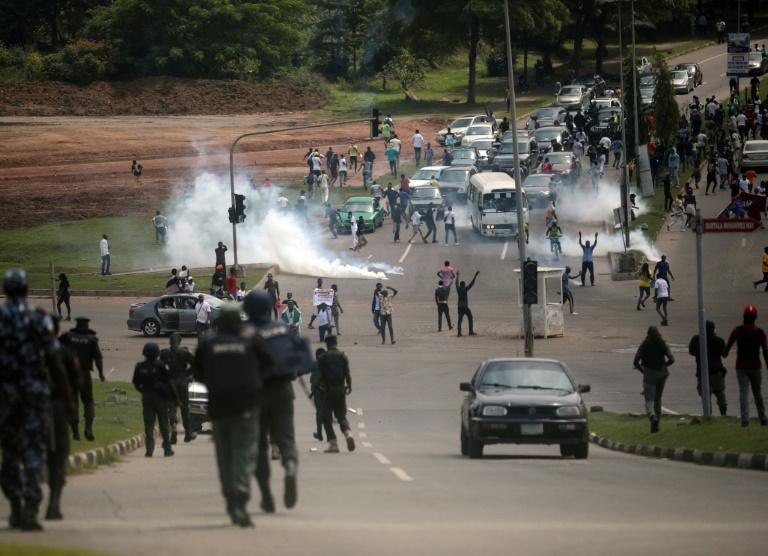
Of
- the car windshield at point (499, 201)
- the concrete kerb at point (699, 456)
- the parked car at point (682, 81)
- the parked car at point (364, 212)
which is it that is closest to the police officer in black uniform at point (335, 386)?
the concrete kerb at point (699, 456)

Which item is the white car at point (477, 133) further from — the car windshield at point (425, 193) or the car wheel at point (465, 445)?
the car wheel at point (465, 445)

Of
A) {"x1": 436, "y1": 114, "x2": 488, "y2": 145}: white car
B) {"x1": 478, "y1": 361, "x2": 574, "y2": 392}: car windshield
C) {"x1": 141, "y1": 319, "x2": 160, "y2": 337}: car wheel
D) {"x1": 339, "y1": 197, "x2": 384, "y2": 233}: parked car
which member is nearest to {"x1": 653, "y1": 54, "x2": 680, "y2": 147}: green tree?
{"x1": 436, "y1": 114, "x2": 488, "y2": 145}: white car

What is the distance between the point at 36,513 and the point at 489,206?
4611cm

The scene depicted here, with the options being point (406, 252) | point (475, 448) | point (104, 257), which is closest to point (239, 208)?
point (104, 257)

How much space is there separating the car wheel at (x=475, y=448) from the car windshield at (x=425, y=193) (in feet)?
137

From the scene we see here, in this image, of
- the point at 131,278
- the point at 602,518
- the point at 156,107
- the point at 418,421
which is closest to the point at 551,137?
the point at 131,278

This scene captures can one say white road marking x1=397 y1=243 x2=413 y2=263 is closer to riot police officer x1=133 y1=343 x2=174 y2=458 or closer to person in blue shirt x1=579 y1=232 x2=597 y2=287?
person in blue shirt x1=579 y1=232 x2=597 y2=287

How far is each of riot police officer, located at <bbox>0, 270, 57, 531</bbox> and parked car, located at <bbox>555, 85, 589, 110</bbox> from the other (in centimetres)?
7287

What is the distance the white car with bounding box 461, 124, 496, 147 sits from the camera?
249ft

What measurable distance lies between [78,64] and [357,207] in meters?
45.3

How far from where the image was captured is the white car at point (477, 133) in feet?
249

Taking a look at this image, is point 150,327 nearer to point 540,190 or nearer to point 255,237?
point 255,237

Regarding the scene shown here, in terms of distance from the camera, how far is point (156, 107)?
320 feet

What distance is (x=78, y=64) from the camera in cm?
9962
